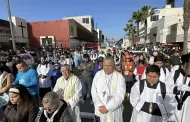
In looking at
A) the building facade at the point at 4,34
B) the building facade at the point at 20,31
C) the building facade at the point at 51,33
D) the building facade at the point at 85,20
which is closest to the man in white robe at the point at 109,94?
the building facade at the point at 4,34

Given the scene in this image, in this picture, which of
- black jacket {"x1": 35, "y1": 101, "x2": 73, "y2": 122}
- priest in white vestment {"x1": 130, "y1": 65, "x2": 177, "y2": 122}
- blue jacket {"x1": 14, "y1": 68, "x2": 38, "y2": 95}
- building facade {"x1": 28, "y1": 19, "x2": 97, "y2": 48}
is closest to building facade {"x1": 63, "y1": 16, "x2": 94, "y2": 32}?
building facade {"x1": 28, "y1": 19, "x2": 97, "y2": 48}

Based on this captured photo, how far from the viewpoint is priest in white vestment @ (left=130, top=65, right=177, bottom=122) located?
114 inches

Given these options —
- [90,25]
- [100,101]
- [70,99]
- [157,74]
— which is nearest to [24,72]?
[70,99]

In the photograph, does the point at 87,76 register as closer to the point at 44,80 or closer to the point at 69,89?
the point at 44,80

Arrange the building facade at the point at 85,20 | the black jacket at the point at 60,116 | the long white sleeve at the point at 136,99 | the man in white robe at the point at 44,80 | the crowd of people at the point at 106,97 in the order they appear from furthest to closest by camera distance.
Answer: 1. the building facade at the point at 85,20
2. the man in white robe at the point at 44,80
3. the long white sleeve at the point at 136,99
4. the crowd of people at the point at 106,97
5. the black jacket at the point at 60,116

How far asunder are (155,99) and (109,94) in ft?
2.91

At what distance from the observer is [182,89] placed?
10.7ft

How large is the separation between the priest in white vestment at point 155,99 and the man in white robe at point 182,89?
449 mm

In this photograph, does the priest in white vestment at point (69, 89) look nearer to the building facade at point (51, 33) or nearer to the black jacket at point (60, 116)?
the black jacket at point (60, 116)

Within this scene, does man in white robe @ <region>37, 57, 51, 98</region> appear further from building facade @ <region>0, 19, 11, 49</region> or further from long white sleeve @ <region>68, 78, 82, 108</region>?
building facade @ <region>0, 19, 11, 49</region>

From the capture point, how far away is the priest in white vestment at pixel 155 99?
2.90m

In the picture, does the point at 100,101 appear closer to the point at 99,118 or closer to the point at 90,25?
the point at 99,118

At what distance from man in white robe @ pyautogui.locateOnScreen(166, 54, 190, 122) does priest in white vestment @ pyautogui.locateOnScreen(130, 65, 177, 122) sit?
45 centimetres

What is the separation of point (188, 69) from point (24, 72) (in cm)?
364
